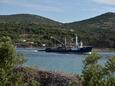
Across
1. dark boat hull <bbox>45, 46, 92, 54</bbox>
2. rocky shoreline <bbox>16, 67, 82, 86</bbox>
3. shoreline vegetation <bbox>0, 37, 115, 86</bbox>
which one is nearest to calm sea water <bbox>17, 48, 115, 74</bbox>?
rocky shoreline <bbox>16, 67, 82, 86</bbox>

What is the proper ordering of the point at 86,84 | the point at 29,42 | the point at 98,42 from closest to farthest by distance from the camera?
1. the point at 86,84
2. the point at 98,42
3. the point at 29,42

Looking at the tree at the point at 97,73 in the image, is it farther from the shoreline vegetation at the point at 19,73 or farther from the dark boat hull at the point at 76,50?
the dark boat hull at the point at 76,50

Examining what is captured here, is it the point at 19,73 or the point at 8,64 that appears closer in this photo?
the point at 8,64

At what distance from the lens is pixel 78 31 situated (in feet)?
641

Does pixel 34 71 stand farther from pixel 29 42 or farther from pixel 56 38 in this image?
pixel 29 42

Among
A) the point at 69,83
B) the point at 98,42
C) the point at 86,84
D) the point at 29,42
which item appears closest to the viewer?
the point at 86,84

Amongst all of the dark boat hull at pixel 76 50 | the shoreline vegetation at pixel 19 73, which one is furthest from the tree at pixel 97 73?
the dark boat hull at pixel 76 50

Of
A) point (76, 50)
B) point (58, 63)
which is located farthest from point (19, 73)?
point (76, 50)

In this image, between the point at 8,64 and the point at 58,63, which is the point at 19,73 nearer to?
the point at 8,64

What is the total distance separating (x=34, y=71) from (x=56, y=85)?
1501mm

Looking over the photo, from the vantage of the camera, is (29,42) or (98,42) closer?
(98,42)

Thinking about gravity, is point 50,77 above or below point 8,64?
below

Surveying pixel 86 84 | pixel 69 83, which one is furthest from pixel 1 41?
pixel 69 83

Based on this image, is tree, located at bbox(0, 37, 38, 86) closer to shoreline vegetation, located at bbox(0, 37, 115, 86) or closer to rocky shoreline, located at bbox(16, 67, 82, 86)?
shoreline vegetation, located at bbox(0, 37, 115, 86)
